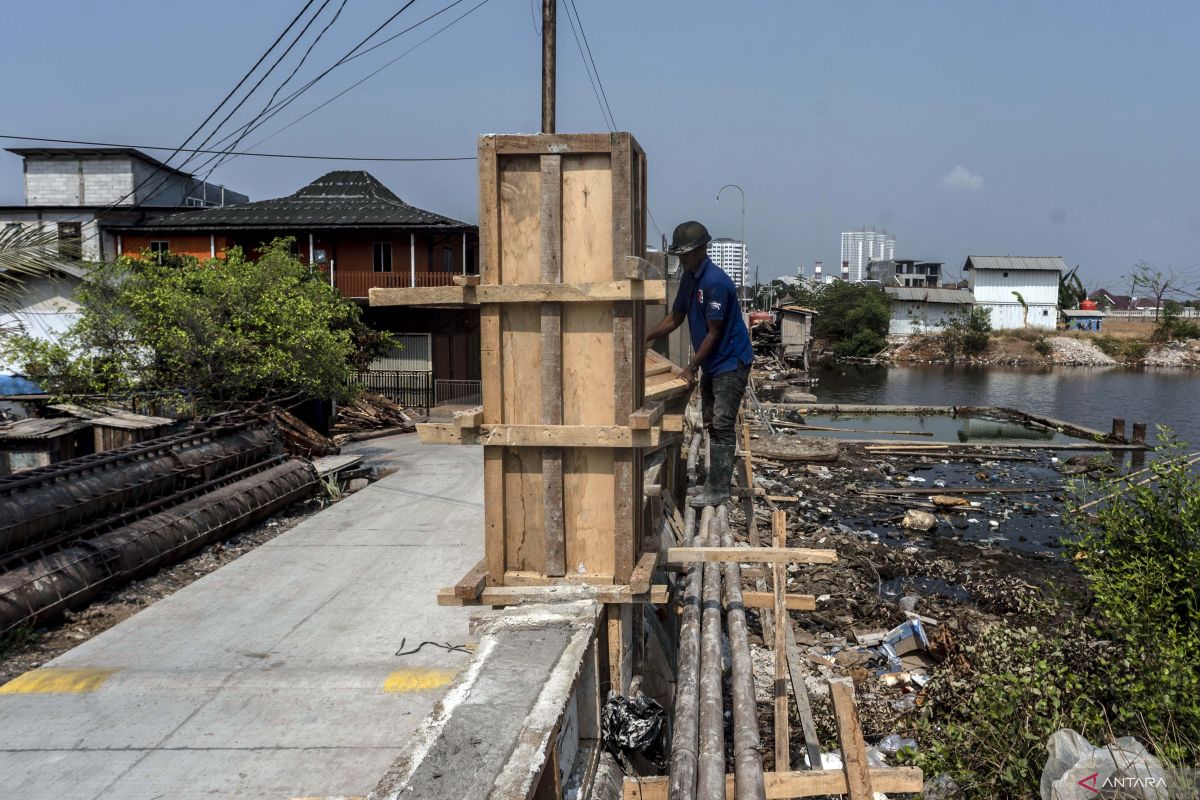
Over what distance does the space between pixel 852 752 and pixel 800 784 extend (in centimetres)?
27

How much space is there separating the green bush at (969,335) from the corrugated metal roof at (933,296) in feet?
10.2

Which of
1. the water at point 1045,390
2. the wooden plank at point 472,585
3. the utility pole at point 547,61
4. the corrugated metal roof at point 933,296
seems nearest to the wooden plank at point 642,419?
the wooden plank at point 472,585

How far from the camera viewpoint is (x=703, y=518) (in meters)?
7.30

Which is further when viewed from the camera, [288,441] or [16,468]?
[288,441]

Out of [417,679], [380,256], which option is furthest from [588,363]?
[380,256]

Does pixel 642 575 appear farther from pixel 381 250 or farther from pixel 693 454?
pixel 381 250

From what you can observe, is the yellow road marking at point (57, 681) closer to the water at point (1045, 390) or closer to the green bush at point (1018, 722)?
the green bush at point (1018, 722)

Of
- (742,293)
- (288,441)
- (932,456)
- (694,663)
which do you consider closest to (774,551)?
(694,663)

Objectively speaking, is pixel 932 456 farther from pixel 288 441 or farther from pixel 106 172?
pixel 106 172

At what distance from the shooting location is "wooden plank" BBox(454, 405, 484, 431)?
405 cm

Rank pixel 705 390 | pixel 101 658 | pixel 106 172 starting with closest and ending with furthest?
1. pixel 705 390
2. pixel 101 658
3. pixel 106 172

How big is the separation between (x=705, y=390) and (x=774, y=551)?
1.64 m

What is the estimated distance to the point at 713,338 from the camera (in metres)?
5.47

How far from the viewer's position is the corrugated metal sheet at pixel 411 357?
2525cm
